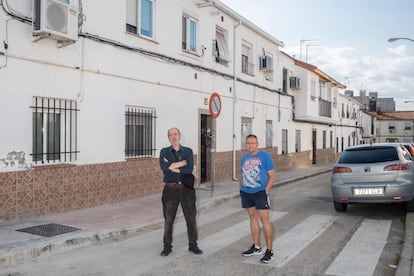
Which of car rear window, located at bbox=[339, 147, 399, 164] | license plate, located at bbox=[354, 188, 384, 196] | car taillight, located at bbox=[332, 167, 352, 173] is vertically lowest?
license plate, located at bbox=[354, 188, 384, 196]

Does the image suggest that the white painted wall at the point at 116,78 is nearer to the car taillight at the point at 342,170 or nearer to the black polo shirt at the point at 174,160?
the black polo shirt at the point at 174,160

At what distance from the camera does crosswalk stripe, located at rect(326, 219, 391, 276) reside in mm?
5273

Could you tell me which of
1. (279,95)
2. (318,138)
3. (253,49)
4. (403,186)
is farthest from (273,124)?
(403,186)

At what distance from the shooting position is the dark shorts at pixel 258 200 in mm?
5590

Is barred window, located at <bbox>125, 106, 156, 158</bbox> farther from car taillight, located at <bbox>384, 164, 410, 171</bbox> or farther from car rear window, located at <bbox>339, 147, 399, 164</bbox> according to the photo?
car taillight, located at <bbox>384, 164, 410, 171</bbox>

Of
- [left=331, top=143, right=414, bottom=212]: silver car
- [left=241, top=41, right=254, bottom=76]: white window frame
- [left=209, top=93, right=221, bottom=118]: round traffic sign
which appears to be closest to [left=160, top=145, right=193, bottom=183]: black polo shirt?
[left=331, top=143, right=414, bottom=212]: silver car

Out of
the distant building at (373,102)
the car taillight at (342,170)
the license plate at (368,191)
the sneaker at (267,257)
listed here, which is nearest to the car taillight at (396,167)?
the license plate at (368,191)

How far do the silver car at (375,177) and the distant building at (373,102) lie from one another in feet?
199

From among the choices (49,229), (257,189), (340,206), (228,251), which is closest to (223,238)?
(228,251)

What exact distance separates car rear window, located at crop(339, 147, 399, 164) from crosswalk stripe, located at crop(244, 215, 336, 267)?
1357 millimetres

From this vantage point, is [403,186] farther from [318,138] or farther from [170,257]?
[318,138]

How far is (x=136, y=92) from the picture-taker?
34.1 ft

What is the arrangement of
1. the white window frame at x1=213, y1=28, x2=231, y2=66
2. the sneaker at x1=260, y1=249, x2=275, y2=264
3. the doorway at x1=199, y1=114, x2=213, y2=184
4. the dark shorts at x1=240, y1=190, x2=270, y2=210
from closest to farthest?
the sneaker at x1=260, y1=249, x2=275, y2=264
the dark shorts at x1=240, y1=190, x2=270, y2=210
the doorway at x1=199, y1=114, x2=213, y2=184
the white window frame at x1=213, y1=28, x2=231, y2=66

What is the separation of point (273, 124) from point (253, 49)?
4080 millimetres
